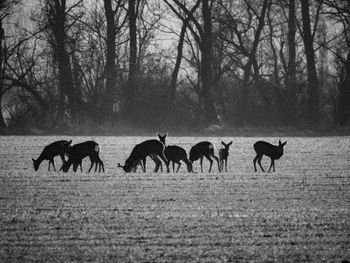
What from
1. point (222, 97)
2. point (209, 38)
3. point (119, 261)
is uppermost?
point (209, 38)

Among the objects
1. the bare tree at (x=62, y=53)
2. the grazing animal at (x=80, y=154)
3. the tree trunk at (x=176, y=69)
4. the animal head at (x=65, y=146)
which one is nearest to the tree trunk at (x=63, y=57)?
the bare tree at (x=62, y=53)

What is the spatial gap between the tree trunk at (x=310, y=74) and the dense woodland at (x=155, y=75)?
0.19 ft

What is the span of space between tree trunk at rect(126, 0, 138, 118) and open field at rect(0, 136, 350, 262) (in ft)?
81.3

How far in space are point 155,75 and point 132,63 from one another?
5.05 ft

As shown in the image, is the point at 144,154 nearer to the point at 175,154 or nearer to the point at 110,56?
the point at 175,154

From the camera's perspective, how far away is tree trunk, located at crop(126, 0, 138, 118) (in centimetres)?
4791

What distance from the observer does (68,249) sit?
10641 mm

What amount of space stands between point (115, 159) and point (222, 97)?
24.6 m

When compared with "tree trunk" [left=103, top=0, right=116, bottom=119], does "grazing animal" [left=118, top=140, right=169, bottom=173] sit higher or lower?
lower

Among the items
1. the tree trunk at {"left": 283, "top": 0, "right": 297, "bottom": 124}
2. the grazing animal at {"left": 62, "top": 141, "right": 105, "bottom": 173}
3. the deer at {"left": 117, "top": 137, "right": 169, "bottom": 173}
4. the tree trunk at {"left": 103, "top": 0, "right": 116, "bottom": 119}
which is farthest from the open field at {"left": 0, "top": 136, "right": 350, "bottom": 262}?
the tree trunk at {"left": 103, "top": 0, "right": 116, "bottom": 119}

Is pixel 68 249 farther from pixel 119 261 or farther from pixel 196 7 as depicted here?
pixel 196 7

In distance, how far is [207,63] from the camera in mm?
50031

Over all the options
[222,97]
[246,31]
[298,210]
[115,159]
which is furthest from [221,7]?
[298,210]

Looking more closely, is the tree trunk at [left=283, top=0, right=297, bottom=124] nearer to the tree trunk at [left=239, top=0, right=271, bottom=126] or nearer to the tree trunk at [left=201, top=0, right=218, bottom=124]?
the tree trunk at [left=239, top=0, right=271, bottom=126]
